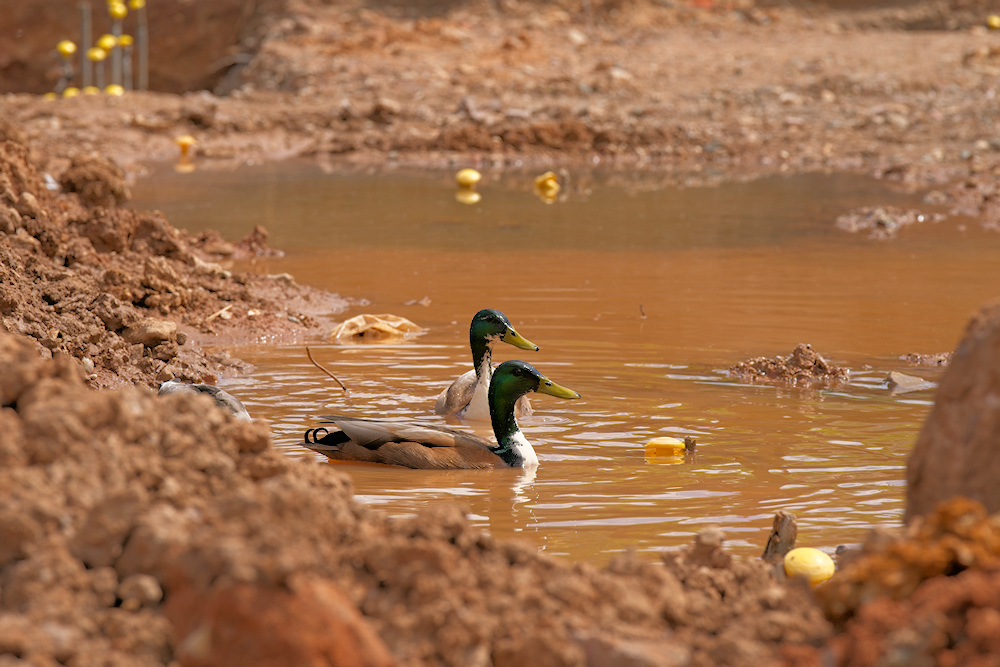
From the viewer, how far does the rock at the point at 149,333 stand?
8.81 metres

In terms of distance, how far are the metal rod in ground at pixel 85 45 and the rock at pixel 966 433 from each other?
2939 centimetres

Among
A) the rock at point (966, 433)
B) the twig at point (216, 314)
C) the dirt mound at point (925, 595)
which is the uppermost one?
the rock at point (966, 433)

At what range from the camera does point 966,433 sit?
3973mm

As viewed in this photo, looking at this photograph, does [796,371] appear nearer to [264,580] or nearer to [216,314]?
[216,314]

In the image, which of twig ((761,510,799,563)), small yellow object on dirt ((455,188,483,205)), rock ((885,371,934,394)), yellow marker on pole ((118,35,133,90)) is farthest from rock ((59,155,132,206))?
yellow marker on pole ((118,35,133,90))

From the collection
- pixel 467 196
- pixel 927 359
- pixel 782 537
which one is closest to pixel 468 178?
pixel 467 196

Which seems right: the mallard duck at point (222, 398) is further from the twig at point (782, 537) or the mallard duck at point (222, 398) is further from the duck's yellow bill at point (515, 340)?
the twig at point (782, 537)

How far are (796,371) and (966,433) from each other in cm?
487

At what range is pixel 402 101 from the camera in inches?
1065

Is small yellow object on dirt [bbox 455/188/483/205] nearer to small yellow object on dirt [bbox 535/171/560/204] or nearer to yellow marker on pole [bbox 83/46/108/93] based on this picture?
small yellow object on dirt [bbox 535/171/560/204]

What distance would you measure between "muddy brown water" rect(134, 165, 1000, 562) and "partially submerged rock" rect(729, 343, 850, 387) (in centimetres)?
17

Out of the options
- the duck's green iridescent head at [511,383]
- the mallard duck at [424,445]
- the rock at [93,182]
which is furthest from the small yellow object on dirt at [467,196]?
the mallard duck at [424,445]

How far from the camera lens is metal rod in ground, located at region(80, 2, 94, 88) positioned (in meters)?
31.2

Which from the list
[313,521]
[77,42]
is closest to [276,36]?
[77,42]
